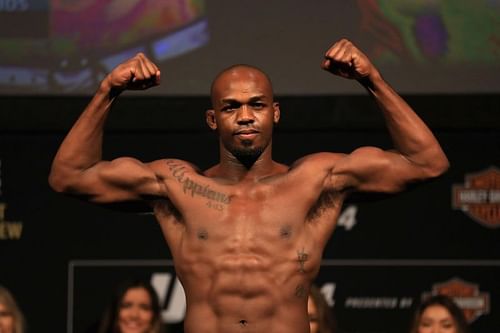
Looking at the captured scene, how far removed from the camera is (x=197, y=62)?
487 cm

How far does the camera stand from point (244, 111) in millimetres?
3316

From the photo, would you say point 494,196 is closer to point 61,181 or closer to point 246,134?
point 246,134

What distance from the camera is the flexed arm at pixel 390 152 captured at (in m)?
3.33

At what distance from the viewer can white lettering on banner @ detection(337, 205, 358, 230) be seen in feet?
16.2

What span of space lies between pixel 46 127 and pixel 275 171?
1709 mm

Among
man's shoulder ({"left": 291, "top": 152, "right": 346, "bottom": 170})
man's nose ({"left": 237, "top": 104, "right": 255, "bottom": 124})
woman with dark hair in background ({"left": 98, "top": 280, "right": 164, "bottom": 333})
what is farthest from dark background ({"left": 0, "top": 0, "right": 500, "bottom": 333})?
man's nose ({"left": 237, "top": 104, "right": 255, "bottom": 124})

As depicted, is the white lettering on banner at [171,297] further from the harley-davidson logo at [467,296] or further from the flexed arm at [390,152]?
the flexed arm at [390,152]

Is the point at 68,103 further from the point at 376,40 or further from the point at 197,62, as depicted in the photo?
the point at 376,40

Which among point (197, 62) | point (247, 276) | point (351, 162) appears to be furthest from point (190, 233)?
point (197, 62)

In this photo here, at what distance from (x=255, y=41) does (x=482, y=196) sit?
1.02 metres

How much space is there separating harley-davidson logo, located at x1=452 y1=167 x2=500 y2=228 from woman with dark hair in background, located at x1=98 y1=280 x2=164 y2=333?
1.24 meters

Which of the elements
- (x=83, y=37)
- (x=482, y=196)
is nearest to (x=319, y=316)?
(x=482, y=196)

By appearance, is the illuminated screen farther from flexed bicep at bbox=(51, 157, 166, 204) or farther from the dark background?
flexed bicep at bbox=(51, 157, 166, 204)

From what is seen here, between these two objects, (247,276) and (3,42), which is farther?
(3,42)
